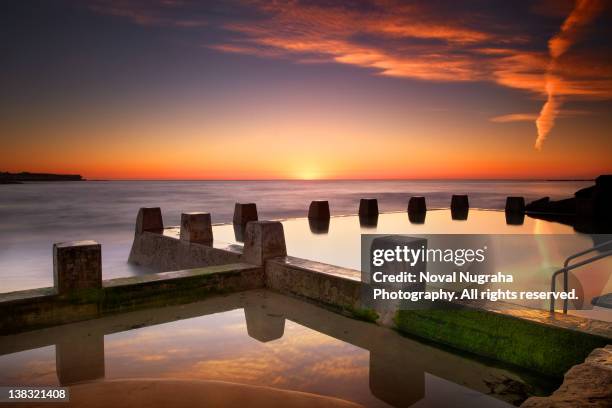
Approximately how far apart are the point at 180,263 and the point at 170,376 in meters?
6.24

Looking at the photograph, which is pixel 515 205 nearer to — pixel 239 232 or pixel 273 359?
pixel 239 232

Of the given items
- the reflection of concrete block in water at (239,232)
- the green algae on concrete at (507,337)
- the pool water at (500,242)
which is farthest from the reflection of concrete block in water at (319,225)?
the green algae on concrete at (507,337)

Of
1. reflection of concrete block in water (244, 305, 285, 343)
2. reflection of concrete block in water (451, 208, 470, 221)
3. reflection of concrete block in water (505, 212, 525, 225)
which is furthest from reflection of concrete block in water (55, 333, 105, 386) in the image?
reflection of concrete block in water (451, 208, 470, 221)

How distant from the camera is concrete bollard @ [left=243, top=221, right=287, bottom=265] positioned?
7.59 meters

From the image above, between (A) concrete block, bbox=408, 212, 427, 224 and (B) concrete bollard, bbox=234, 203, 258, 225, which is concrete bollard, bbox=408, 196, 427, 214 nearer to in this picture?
(A) concrete block, bbox=408, 212, 427, 224

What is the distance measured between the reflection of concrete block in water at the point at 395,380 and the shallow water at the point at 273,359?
1 cm

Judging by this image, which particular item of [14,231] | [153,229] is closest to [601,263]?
[153,229]

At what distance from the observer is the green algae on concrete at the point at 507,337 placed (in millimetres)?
4105

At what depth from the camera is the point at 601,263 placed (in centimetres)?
1120

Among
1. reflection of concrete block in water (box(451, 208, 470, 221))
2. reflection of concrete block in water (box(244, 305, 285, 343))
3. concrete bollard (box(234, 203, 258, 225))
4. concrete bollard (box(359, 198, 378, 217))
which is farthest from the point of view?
reflection of concrete block in water (box(451, 208, 470, 221))

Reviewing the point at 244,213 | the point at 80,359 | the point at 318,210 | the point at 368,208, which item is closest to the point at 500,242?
the point at 368,208

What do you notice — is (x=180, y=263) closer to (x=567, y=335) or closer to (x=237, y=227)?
(x=237, y=227)

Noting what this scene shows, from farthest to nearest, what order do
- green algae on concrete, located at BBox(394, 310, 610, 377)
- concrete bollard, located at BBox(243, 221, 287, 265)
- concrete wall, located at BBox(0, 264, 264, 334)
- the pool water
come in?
→ the pool water
concrete bollard, located at BBox(243, 221, 287, 265)
concrete wall, located at BBox(0, 264, 264, 334)
green algae on concrete, located at BBox(394, 310, 610, 377)

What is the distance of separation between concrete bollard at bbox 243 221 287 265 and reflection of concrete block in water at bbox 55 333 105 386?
115 inches
